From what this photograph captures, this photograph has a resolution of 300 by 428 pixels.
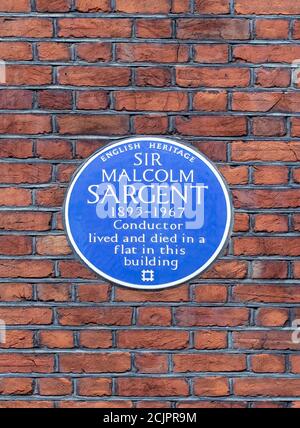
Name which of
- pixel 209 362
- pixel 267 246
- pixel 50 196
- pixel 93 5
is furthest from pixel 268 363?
pixel 93 5

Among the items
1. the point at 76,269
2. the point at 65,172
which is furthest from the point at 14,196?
the point at 76,269

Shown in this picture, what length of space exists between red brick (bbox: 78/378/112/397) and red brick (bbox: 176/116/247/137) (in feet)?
3.25

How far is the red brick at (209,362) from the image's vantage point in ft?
7.28

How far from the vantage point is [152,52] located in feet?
7.07

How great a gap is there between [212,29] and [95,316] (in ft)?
3.79

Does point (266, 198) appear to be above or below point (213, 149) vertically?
below

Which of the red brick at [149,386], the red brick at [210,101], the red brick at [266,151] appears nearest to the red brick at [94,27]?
the red brick at [210,101]

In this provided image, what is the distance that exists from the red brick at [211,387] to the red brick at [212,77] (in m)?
1.11

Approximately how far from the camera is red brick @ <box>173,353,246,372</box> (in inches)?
87.4

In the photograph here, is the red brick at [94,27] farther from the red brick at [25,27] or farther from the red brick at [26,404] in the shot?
the red brick at [26,404]

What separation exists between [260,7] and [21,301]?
1411 mm

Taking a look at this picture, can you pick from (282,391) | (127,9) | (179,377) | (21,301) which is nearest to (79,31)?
(127,9)

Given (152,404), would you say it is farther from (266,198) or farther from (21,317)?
(266,198)

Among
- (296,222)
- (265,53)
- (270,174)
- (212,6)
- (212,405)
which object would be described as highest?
(212,6)
